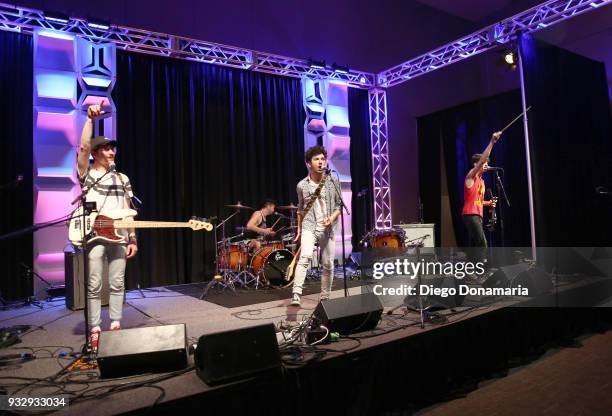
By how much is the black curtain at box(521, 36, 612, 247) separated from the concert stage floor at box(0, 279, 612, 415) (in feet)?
7.18

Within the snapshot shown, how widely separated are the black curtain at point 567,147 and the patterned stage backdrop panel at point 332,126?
393cm

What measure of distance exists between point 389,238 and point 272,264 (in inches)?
104

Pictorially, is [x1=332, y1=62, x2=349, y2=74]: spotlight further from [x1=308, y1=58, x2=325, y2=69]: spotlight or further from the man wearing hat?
the man wearing hat

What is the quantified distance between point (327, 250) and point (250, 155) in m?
4.78

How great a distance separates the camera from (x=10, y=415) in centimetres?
223

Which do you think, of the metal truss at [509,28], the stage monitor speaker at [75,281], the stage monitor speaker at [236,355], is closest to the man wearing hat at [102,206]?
the stage monitor speaker at [236,355]

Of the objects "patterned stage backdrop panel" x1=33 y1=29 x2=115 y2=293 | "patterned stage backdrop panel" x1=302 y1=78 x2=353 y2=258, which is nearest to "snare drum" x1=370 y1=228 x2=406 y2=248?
"patterned stage backdrop panel" x1=302 y1=78 x2=353 y2=258

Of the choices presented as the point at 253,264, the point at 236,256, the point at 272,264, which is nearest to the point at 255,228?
the point at 236,256

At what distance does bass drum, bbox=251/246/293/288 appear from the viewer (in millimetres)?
7023

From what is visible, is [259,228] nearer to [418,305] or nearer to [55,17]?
[418,305]

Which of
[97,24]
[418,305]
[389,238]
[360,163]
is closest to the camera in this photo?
[418,305]

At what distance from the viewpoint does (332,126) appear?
9680 millimetres

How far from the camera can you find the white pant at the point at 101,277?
146 inches

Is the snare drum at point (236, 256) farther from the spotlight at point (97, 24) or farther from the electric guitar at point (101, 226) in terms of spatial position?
the spotlight at point (97, 24)
